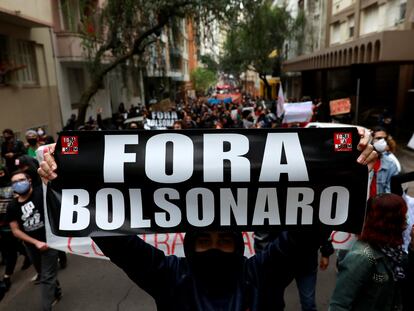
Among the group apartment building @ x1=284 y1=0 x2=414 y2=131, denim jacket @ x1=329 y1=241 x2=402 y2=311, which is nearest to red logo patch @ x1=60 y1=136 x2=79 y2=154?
denim jacket @ x1=329 y1=241 x2=402 y2=311

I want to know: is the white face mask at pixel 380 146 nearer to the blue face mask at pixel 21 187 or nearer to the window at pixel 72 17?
the blue face mask at pixel 21 187

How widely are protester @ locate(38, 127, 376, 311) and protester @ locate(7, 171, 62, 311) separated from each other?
89.2 inches

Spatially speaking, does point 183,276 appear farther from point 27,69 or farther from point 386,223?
point 27,69

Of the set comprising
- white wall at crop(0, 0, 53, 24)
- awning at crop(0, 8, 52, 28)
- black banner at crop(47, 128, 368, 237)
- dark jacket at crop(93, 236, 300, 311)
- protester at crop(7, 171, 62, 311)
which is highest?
white wall at crop(0, 0, 53, 24)

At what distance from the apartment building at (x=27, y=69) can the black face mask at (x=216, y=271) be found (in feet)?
31.9

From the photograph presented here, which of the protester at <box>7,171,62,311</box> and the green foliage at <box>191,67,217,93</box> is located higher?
the green foliage at <box>191,67,217,93</box>

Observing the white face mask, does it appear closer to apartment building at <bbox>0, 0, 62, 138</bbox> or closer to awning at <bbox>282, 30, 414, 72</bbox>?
awning at <bbox>282, 30, 414, 72</bbox>

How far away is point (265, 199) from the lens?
166 cm

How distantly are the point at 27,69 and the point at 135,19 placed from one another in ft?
13.2

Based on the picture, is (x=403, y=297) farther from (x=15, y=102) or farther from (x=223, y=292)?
(x=15, y=102)

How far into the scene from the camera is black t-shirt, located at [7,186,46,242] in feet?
11.7

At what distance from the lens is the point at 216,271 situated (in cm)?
158

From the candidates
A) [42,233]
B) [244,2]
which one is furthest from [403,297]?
[244,2]

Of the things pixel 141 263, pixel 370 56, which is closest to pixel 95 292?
pixel 141 263
